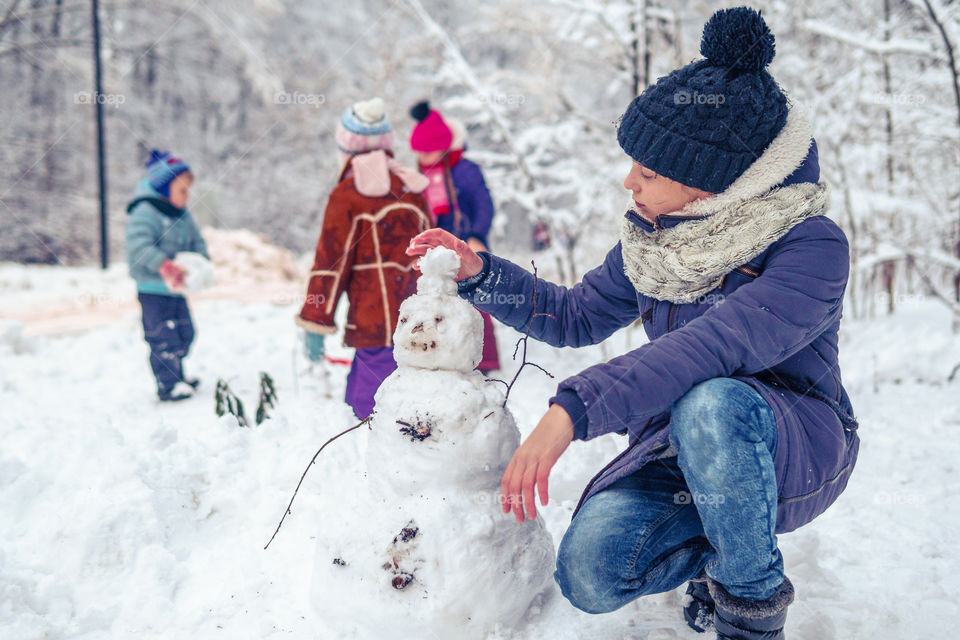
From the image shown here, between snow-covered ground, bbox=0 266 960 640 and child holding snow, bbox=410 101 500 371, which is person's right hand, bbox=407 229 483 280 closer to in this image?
snow-covered ground, bbox=0 266 960 640

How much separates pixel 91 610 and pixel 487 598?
0.99 m

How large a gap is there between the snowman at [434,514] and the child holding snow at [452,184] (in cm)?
235

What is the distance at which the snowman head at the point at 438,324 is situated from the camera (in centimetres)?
154

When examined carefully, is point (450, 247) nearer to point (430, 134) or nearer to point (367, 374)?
point (367, 374)

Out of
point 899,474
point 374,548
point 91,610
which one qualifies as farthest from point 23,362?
point 899,474

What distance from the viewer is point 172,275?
3930mm

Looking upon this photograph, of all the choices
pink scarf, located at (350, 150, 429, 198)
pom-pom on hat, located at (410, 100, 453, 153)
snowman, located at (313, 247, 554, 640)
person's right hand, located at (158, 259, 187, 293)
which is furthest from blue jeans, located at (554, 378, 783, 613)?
person's right hand, located at (158, 259, 187, 293)

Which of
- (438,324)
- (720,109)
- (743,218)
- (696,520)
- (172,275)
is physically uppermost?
(720,109)

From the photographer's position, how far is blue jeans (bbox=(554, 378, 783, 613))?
122 cm

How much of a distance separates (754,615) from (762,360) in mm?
508

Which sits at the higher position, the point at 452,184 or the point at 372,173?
the point at 372,173

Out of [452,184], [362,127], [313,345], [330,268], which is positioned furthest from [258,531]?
[452,184]

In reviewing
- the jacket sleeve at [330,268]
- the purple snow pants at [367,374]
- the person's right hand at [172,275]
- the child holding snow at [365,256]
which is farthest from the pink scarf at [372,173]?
the person's right hand at [172,275]

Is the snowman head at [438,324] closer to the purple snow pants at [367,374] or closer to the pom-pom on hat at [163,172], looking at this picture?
the purple snow pants at [367,374]
